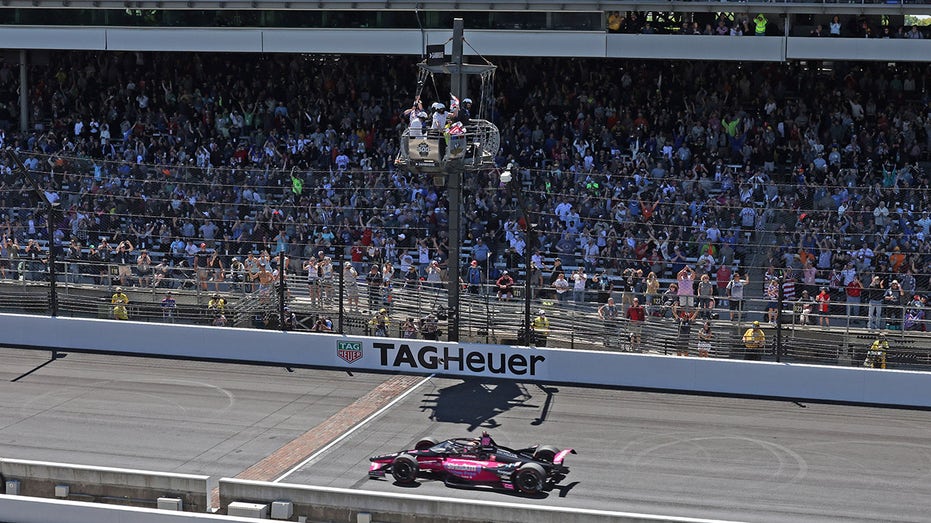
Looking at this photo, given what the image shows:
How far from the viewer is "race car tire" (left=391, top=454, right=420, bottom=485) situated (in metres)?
19.3

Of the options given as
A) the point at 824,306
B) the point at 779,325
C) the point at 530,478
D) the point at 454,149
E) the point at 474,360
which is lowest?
the point at 530,478

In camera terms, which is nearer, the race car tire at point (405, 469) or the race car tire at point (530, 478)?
the race car tire at point (530, 478)

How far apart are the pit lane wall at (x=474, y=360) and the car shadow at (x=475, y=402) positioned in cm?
60

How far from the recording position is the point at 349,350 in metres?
25.5

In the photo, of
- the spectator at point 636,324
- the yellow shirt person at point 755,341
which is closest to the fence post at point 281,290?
the spectator at point 636,324

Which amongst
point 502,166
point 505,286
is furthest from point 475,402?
point 502,166

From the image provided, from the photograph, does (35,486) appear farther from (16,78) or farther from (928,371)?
(16,78)

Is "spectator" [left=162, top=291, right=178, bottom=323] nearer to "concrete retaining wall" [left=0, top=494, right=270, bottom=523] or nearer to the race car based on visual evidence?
the race car

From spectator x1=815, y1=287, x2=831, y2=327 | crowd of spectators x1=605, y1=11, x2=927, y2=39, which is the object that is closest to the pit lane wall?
spectator x1=815, y1=287, x2=831, y2=327

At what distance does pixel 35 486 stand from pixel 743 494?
31.5ft

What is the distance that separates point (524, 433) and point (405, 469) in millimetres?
2983

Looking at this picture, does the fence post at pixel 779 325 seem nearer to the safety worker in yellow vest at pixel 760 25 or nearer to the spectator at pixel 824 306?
the spectator at pixel 824 306

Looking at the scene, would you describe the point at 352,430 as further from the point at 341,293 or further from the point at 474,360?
the point at 341,293

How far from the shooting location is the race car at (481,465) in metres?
19.1
